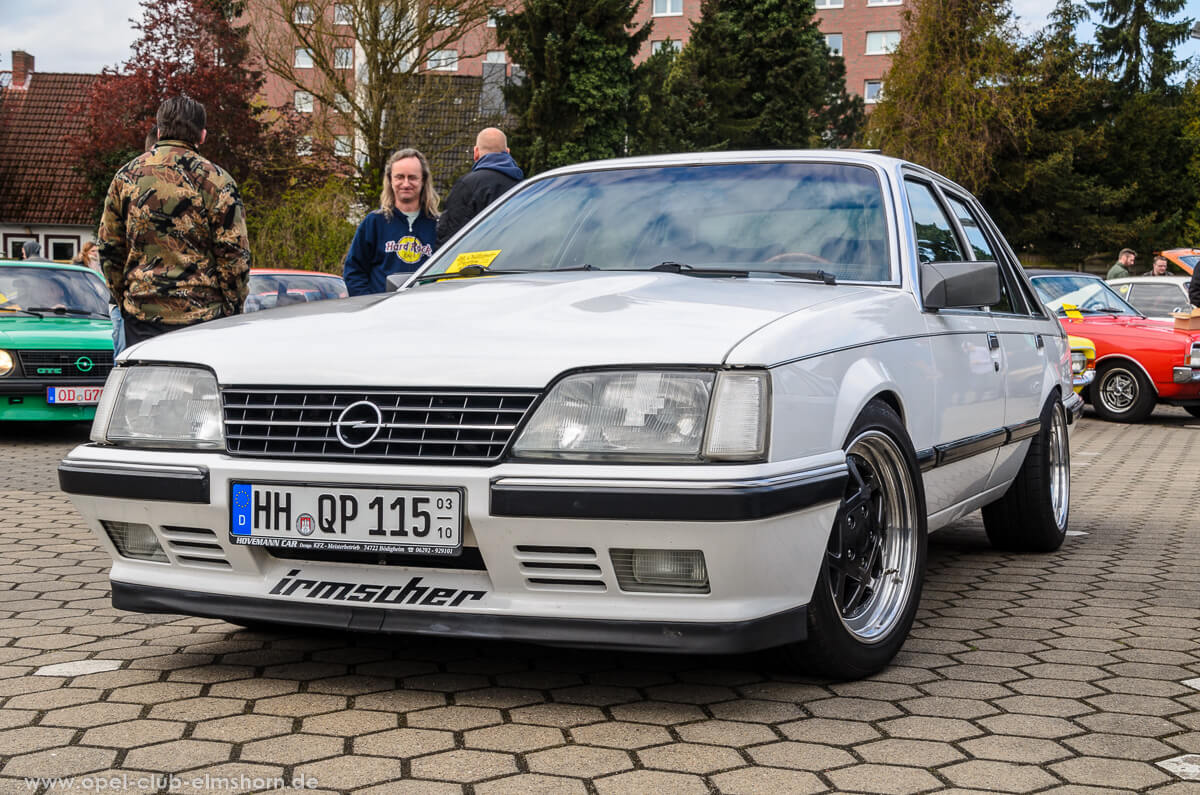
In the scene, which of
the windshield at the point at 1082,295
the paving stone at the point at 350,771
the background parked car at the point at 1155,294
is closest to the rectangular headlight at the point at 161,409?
the paving stone at the point at 350,771

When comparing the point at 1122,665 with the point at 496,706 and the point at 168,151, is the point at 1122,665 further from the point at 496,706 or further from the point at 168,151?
the point at 168,151

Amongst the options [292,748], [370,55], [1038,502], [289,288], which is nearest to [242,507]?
[292,748]

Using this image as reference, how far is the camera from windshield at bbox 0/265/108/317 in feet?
38.1

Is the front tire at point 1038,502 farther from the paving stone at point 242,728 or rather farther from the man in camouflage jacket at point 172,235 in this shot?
the paving stone at point 242,728

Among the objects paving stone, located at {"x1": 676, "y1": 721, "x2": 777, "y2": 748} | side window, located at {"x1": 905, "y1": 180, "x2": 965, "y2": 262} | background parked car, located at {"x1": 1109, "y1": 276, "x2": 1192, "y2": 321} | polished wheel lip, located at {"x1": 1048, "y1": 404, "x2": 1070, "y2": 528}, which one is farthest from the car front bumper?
background parked car, located at {"x1": 1109, "y1": 276, "x2": 1192, "y2": 321}

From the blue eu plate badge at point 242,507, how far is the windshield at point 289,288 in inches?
384

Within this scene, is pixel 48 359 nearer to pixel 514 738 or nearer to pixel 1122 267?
pixel 514 738

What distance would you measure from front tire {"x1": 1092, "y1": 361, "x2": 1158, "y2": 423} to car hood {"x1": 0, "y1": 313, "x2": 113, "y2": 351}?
10718 millimetres

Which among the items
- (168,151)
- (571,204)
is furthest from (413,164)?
(571,204)

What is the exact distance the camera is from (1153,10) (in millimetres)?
60031

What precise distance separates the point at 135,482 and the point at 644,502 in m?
1.35

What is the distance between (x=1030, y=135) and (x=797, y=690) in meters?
49.2

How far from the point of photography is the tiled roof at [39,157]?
4938 centimetres

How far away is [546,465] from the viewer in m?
3.11
